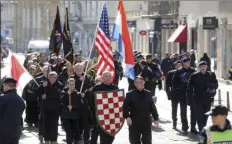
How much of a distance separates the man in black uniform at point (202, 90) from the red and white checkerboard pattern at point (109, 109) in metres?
2.96

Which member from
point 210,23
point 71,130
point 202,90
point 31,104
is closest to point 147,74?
point 31,104

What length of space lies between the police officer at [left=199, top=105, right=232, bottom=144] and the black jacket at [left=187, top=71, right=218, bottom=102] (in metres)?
8.44

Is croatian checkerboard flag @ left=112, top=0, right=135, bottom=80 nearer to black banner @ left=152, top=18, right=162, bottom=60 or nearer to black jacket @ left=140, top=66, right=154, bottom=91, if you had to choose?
black jacket @ left=140, top=66, right=154, bottom=91

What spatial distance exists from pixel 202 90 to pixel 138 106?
402 cm

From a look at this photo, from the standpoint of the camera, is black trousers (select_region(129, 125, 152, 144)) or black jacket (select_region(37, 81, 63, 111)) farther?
black jacket (select_region(37, 81, 63, 111))

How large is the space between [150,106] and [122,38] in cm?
380

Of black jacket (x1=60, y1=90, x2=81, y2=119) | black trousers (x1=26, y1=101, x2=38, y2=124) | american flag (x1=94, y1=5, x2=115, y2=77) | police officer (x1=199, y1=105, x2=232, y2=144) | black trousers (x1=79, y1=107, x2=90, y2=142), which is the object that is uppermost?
american flag (x1=94, y1=5, x2=115, y2=77)

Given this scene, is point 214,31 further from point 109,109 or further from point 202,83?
point 109,109

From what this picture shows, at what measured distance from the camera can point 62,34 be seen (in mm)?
17938

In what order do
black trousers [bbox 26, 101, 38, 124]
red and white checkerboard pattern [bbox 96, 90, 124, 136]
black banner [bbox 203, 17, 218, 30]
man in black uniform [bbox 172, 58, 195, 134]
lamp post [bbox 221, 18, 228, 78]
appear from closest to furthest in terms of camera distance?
red and white checkerboard pattern [bbox 96, 90, 124, 136]
man in black uniform [bbox 172, 58, 195, 134]
black trousers [bbox 26, 101, 38, 124]
lamp post [bbox 221, 18, 228, 78]
black banner [bbox 203, 17, 218, 30]

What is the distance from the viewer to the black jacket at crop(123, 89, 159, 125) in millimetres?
13039

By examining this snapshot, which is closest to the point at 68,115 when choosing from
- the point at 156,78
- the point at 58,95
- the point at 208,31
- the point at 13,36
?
the point at 58,95

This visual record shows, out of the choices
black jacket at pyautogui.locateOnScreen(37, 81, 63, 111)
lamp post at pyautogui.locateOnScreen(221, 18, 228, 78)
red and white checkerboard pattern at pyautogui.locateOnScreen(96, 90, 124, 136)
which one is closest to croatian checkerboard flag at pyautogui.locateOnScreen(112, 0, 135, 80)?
black jacket at pyautogui.locateOnScreen(37, 81, 63, 111)

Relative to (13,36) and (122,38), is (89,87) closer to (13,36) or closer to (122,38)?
(122,38)
